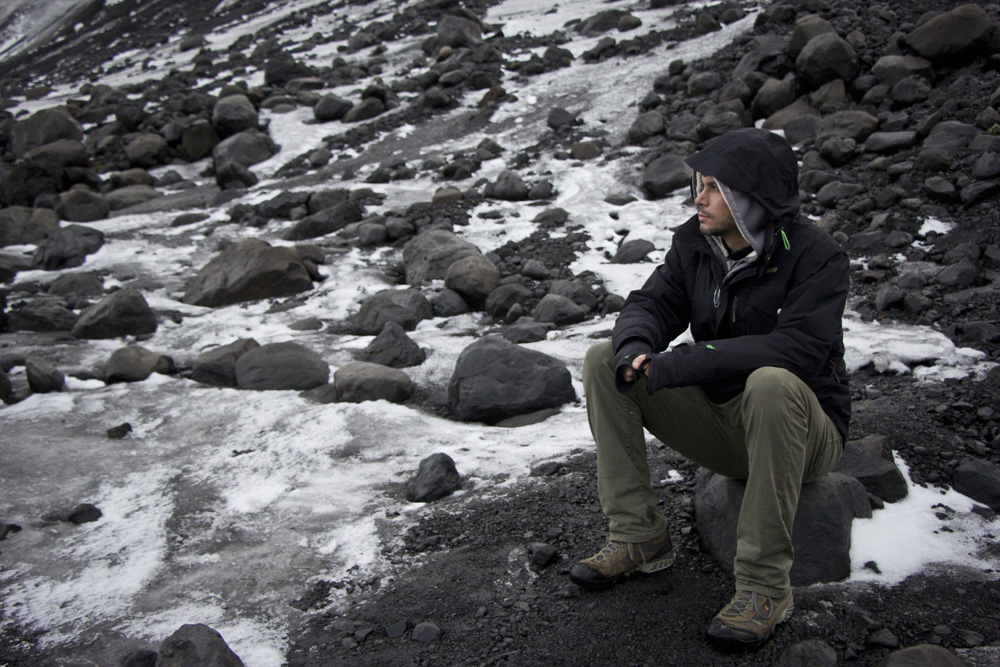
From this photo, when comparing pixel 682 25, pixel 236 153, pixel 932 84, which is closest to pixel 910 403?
pixel 932 84

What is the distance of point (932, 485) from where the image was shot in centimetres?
334

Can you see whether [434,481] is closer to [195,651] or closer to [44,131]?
[195,651]

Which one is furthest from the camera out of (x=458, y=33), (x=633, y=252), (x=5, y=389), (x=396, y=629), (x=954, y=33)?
(x=458, y=33)

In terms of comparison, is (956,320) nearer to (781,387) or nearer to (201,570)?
(781,387)

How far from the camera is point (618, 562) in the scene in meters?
2.92

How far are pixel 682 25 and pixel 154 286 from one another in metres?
11.4

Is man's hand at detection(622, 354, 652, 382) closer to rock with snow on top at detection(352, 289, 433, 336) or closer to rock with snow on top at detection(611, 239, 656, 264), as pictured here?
rock with snow on top at detection(352, 289, 433, 336)

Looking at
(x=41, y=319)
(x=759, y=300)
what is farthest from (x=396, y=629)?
(x=41, y=319)

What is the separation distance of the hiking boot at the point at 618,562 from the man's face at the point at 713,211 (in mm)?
1201

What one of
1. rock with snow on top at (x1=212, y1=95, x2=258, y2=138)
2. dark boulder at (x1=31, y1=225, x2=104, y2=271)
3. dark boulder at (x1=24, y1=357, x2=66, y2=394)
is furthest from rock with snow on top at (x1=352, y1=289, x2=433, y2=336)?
rock with snow on top at (x1=212, y1=95, x2=258, y2=138)

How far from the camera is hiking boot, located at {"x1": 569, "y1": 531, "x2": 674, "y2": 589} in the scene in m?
2.92

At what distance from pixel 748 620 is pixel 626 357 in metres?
0.97

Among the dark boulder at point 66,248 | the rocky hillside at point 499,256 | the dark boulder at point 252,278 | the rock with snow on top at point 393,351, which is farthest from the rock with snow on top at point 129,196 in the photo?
the rock with snow on top at point 393,351

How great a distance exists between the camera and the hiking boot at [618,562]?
2.92 m
